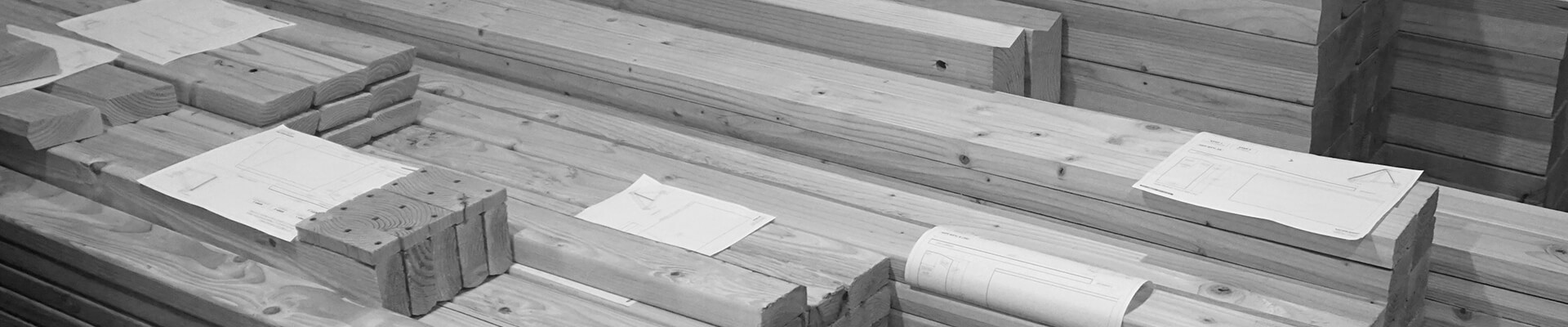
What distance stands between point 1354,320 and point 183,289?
2.39m

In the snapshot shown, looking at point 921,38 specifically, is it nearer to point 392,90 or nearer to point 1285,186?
point 1285,186

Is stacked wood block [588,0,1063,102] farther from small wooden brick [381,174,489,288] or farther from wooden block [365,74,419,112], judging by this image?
small wooden brick [381,174,489,288]

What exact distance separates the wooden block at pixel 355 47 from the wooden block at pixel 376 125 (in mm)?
95

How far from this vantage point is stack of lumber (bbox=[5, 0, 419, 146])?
3.54 metres

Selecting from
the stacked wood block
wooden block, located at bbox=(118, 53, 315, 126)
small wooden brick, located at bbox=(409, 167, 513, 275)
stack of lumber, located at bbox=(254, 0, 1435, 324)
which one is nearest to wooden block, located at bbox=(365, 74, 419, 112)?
wooden block, located at bbox=(118, 53, 315, 126)

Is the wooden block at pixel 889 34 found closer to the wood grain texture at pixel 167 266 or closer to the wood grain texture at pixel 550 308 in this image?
the wood grain texture at pixel 550 308

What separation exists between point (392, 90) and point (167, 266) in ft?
3.26

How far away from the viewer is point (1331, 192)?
9.54 feet

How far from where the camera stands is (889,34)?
389cm

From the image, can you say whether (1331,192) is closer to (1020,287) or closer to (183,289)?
(1020,287)

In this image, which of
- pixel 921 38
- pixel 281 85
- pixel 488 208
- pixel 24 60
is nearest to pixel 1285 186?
pixel 921 38

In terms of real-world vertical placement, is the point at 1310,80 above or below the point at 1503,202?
above

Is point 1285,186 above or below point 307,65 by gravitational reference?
below

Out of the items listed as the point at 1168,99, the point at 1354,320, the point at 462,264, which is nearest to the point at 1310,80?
the point at 1168,99
